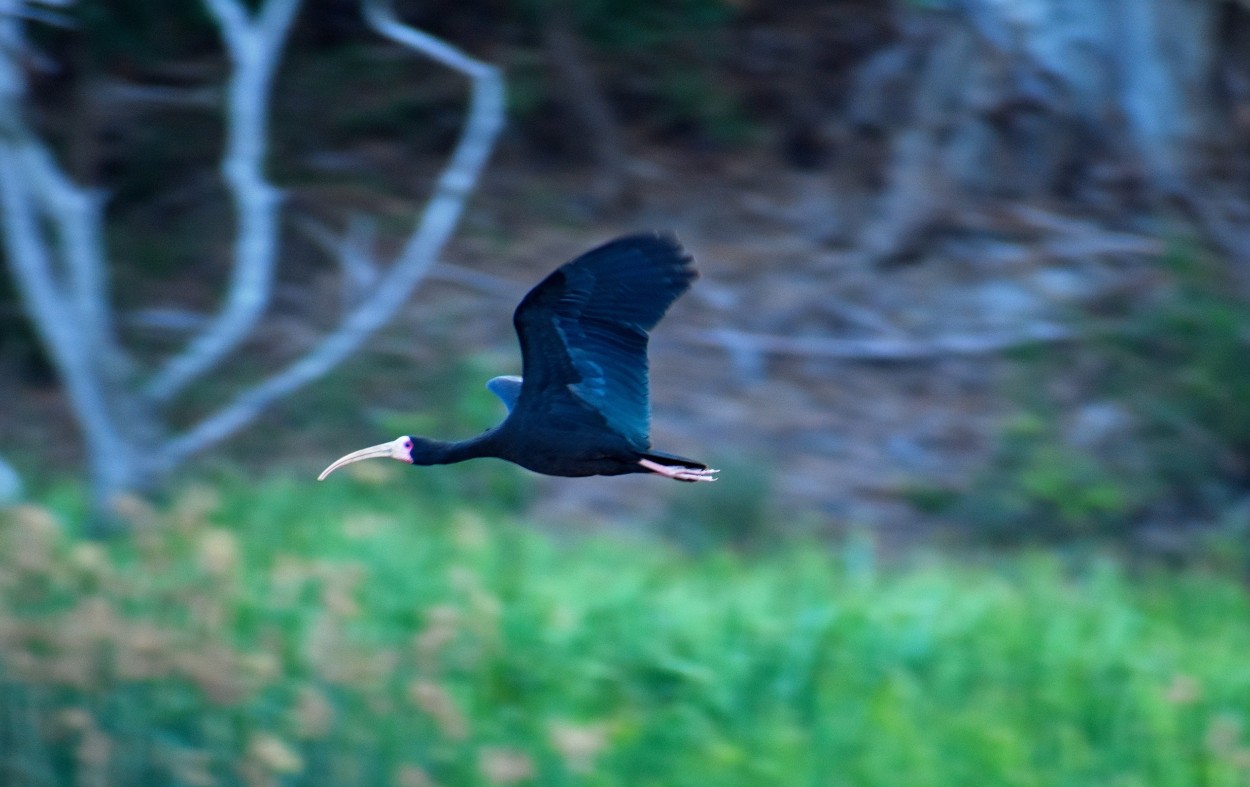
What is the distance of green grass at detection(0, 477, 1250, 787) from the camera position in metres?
6.52

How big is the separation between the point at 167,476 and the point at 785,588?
139 inches

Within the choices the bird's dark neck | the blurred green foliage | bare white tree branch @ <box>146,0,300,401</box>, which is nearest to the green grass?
bare white tree branch @ <box>146,0,300,401</box>

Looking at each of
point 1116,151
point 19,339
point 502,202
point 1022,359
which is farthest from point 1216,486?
point 19,339

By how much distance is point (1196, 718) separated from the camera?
25.7 ft

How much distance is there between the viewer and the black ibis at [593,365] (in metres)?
3.89

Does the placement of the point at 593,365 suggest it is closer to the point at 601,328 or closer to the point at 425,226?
the point at 601,328

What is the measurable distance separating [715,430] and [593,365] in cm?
749

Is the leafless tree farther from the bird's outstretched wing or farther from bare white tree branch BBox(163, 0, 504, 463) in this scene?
the bird's outstretched wing

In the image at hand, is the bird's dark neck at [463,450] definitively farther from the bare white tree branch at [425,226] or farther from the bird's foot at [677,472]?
the bare white tree branch at [425,226]

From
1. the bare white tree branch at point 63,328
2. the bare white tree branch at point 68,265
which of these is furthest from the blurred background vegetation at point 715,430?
the bare white tree branch at point 68,265

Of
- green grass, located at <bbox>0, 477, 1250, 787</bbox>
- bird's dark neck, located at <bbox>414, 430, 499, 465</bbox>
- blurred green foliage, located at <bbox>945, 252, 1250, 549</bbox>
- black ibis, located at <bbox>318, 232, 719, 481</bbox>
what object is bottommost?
green grass, located at <bbox>0, 477, 1250, 787</bbox>

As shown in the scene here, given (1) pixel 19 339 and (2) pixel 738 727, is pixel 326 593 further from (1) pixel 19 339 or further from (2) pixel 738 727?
(1) pixel 19 339

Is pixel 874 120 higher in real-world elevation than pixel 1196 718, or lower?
higher

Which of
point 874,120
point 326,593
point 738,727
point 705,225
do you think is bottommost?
point 738,727
